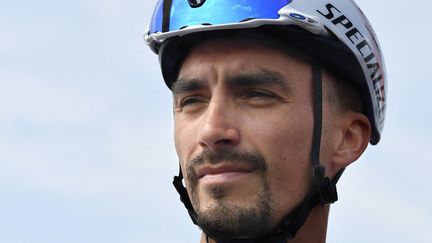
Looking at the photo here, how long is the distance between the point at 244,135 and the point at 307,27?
1204 millimetres

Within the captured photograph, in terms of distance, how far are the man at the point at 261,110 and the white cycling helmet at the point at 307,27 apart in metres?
0.01

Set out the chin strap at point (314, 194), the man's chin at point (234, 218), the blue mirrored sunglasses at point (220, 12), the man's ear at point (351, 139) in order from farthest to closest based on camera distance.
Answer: the man's ear at point (351, 139) → the blue mirrored sunglasses at point (220, 12) → the chin strap at point (314, 194) → the man's chin at point (234, 218)

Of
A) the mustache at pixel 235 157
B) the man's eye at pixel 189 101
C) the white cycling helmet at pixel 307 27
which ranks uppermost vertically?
the white cycling helmet at pixel 307 27

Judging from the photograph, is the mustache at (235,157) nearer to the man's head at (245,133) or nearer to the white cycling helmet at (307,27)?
the man's head at (245,133)

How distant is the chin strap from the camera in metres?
7.43

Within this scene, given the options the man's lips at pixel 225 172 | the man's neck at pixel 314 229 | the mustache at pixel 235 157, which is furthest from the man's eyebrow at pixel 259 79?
the man's neck at pixel 314 229

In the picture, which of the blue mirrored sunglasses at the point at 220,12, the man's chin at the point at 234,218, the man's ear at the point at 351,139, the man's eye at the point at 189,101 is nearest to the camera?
the man's chin at the point at 234,218

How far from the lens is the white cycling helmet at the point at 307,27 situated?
7.58 meters

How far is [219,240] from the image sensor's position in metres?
7.39

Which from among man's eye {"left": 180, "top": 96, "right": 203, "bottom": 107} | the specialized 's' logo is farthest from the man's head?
the specialized 's' logo

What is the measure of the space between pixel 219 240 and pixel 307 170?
3.30 feet

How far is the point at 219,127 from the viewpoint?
7223 mm

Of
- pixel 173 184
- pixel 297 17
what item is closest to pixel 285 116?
pixel 297 17

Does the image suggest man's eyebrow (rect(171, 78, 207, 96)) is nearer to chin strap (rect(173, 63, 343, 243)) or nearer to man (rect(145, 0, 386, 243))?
man (rect(145, 0, 386, 243))
